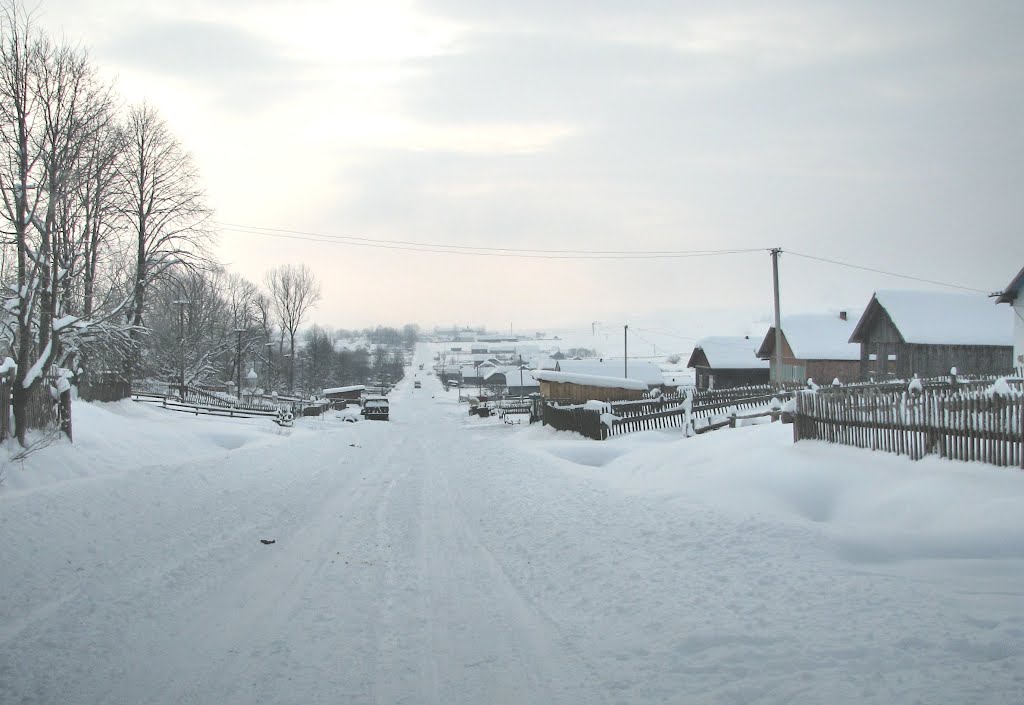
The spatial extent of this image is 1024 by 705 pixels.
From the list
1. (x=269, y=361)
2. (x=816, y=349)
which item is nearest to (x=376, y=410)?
(x=269, y=361)

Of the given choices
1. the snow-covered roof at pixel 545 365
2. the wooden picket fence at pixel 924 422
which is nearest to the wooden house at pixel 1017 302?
the wooden picket fence at pixel 924 422

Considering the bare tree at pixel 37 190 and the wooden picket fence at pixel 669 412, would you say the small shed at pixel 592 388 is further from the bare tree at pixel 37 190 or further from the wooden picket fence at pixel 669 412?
the bare tree at pixel 37 190

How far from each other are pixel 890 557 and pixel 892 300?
94.4 feet

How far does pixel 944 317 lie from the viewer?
3117 centimetres

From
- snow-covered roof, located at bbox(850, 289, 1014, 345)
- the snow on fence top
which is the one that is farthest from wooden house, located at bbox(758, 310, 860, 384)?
the snow on fence top

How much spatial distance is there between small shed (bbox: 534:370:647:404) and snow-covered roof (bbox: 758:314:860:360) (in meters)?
13.6

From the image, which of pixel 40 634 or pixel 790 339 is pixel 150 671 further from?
pixel 790 339

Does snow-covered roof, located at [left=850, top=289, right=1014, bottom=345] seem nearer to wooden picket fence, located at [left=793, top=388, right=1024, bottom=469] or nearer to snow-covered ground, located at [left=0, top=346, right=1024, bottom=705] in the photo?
snow-covered ground, located at [left=0, top=346, right=1024, bottom=705]

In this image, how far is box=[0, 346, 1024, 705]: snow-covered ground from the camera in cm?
482

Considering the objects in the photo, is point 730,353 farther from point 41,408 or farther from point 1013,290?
point 41,408

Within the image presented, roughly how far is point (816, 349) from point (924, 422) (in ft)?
107

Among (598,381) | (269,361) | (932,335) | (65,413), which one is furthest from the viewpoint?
(269,361)

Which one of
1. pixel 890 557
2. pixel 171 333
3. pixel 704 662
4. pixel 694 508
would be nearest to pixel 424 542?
pixel 694 508

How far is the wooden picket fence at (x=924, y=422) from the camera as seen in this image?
8.03m
